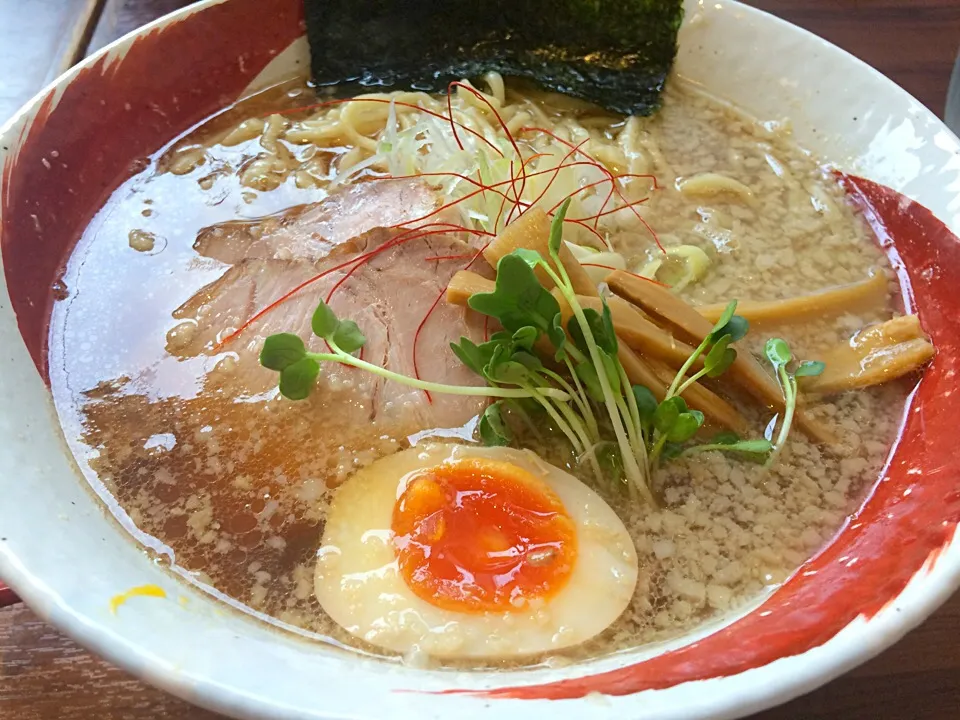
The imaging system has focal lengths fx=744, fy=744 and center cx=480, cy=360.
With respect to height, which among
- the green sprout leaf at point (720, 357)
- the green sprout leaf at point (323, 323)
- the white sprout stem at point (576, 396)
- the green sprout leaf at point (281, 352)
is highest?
the green sprout leaf at point (323, 323)

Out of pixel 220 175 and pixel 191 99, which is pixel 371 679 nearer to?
pixel 220 175

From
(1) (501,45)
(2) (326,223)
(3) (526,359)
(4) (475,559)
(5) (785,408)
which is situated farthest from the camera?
(1) (501,45)

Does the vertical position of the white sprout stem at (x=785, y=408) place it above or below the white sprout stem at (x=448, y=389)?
below

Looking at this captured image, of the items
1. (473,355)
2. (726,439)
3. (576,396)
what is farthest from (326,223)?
(726,439)

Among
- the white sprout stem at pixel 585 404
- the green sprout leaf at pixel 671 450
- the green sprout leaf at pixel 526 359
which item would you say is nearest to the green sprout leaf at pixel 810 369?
the green sprout leaf at pixel 671 450

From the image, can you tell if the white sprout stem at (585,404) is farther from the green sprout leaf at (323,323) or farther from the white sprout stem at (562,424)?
the green sprout leaf at (323,323)

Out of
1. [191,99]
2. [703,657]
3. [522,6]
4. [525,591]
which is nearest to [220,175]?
[191,99]

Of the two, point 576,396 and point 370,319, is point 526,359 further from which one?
point 370,319
